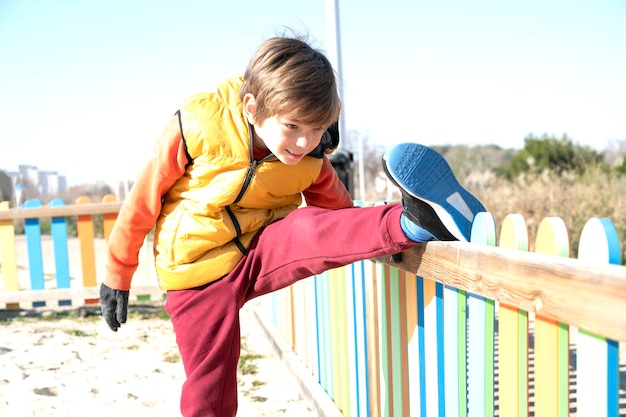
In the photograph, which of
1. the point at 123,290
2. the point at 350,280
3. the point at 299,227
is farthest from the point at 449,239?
the point at 123,290

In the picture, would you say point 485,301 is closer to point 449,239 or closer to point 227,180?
point 449,239

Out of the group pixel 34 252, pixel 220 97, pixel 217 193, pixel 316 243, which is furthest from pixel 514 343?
pixel 34 252

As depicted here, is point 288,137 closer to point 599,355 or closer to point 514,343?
point 514,343

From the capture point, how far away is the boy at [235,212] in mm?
2041

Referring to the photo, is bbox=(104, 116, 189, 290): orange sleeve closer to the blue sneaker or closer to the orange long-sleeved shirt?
the orange long-sleeved shirt

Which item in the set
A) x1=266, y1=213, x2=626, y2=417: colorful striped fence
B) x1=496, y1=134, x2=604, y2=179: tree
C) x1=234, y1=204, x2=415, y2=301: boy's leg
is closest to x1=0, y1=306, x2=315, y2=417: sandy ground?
x1=266, y1=213, x2=626, y2=417: colorful striped fence

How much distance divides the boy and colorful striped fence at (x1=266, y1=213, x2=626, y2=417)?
266 mm

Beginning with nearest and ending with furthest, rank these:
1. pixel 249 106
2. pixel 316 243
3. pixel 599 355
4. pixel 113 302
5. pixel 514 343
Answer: pixel 599 355 < pixel 514 343 < pixel 316 243 < pixel 249 106 < pixel 113 302

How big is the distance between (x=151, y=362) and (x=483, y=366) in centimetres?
331

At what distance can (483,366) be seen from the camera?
167 centimetres

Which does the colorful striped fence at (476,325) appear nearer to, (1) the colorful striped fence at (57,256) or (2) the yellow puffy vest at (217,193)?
(2) the yellow puffy vest at (217,193)

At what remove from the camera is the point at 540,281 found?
50.1 inches

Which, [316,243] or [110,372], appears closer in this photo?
[316,243]

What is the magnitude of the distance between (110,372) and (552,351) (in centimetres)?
352
